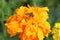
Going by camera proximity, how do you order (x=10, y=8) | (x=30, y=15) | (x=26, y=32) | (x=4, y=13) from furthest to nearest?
(x=10, y=8) → (x=4, y=13) → (x=30, y=15) → (x=26, y=32)

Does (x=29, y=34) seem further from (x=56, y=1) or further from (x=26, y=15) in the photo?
(x=56, y=1)

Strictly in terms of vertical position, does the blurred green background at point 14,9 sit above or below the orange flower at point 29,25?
below

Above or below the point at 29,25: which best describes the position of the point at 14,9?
below

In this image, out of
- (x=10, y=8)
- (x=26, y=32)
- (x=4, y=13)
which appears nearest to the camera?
(x=26, y=32)

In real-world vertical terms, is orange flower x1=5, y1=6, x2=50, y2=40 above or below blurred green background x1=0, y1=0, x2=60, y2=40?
above

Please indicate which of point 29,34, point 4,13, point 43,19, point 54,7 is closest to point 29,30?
point 29,34

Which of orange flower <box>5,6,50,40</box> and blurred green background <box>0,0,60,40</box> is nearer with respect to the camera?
orange flower <box>5,6,50,40</box>

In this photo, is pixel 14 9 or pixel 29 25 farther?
pixel 14 9

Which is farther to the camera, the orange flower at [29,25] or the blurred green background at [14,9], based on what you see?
the blurred green background at [14,9]
